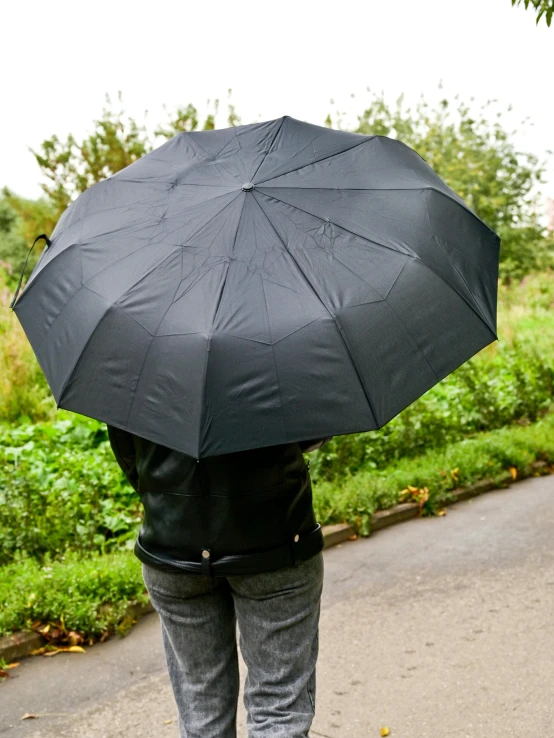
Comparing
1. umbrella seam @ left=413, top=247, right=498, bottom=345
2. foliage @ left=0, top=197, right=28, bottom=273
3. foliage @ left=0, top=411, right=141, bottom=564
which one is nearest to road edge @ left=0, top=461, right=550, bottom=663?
foliage @ left=0, top=411, right=141, bottom=564

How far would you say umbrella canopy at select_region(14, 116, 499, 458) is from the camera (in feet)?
7.20

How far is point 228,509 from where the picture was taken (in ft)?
7.83

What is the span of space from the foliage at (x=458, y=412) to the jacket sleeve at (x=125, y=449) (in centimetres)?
439

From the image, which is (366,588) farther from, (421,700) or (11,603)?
(11,603)

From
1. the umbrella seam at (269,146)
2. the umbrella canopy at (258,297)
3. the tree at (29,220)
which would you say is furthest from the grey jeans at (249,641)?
the tree at (29,220)

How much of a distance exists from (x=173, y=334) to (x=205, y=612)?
0.85 meters

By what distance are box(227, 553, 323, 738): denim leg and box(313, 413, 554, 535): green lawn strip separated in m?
3.73

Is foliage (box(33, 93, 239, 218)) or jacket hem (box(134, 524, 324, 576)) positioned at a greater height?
foliage (box(33, 93, 239, 218))

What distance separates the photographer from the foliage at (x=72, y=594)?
4.69m

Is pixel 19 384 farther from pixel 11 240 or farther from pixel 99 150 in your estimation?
pixel 11 240

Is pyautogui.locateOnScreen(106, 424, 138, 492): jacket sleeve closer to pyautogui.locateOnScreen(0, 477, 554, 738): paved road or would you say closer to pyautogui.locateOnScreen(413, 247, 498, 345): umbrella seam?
pyautogui.locateOnScreen(413, 247, 498, 345): umbrella seam

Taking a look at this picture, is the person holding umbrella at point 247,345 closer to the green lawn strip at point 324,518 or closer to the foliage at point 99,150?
the green lawn strip at point 324,518

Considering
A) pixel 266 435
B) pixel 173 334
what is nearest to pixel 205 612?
pixel 266 435

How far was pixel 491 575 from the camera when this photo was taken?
18.0ft
